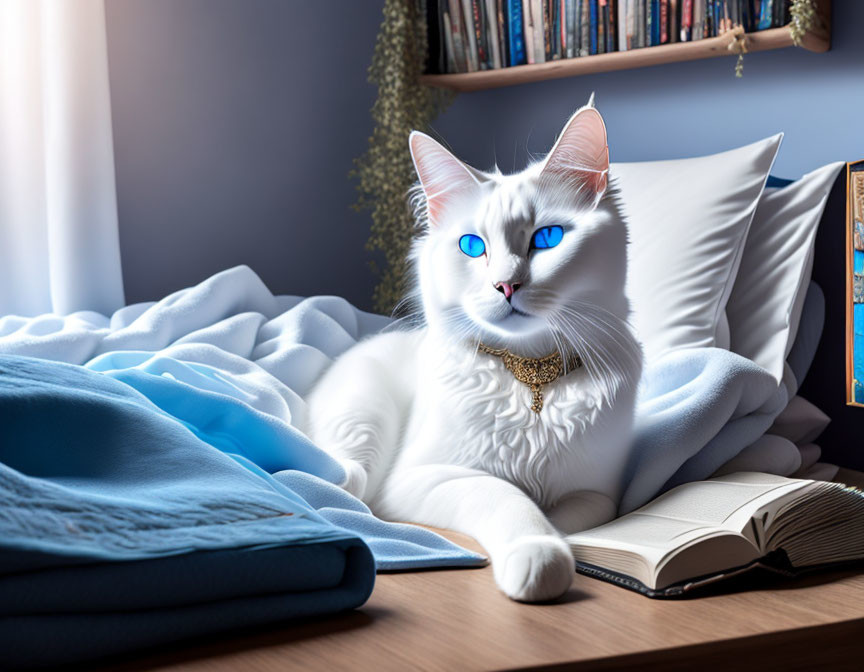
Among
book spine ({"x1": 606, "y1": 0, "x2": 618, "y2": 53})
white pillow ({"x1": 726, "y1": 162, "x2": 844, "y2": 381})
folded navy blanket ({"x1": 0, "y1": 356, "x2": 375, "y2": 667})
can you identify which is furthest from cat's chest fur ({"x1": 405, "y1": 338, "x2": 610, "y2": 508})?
book spine ({"x1": 606, "y1": 0, "x2": 618, "y2": 53})

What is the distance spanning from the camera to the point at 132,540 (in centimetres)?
63

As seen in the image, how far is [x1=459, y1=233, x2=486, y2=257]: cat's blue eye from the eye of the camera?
1030 mm

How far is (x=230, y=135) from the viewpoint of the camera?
7.80 ft

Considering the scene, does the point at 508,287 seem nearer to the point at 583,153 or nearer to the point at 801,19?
the point at 583,153

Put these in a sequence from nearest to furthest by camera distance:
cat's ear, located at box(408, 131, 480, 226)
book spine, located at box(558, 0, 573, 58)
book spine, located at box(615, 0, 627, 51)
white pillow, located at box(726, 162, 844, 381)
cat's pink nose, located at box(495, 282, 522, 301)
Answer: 1. cat's pink nose, located at box(495, 282, 522, 301)
2. cat's ear, located at box(408, 131, 480, 226)
3. white pillow, located at box(726, 162, 844, 381)
4. book spine, located at box(615, 0, 627, 51)
5. book spine, located at box(558, 0, 573, 58)

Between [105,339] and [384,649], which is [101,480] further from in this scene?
[105,339]

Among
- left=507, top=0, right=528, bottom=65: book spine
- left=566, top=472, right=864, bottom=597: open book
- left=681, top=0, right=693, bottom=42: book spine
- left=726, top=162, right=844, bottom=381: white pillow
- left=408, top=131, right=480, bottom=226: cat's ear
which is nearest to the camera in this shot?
left=566, top=472, right=864, bottom=597: open book

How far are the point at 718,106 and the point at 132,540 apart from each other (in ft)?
5.42

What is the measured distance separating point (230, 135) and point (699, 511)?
1.82 metres

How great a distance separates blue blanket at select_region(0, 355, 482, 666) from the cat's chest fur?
0.57 ft

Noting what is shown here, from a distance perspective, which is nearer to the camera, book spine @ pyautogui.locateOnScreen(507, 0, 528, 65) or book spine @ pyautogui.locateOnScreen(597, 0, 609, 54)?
book spine @ pyautogui.locateOnScreen(597, 0, 609, 54)

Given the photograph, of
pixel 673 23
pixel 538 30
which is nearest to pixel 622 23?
pixel 673 23

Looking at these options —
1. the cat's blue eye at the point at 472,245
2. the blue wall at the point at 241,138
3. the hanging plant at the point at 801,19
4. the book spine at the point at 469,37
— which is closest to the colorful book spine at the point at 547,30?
the book spine at the point at 469,37

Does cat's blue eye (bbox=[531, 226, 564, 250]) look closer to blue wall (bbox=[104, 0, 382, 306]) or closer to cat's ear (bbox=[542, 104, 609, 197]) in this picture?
cat's ear (bbox=[542, 104, 609, 197])
